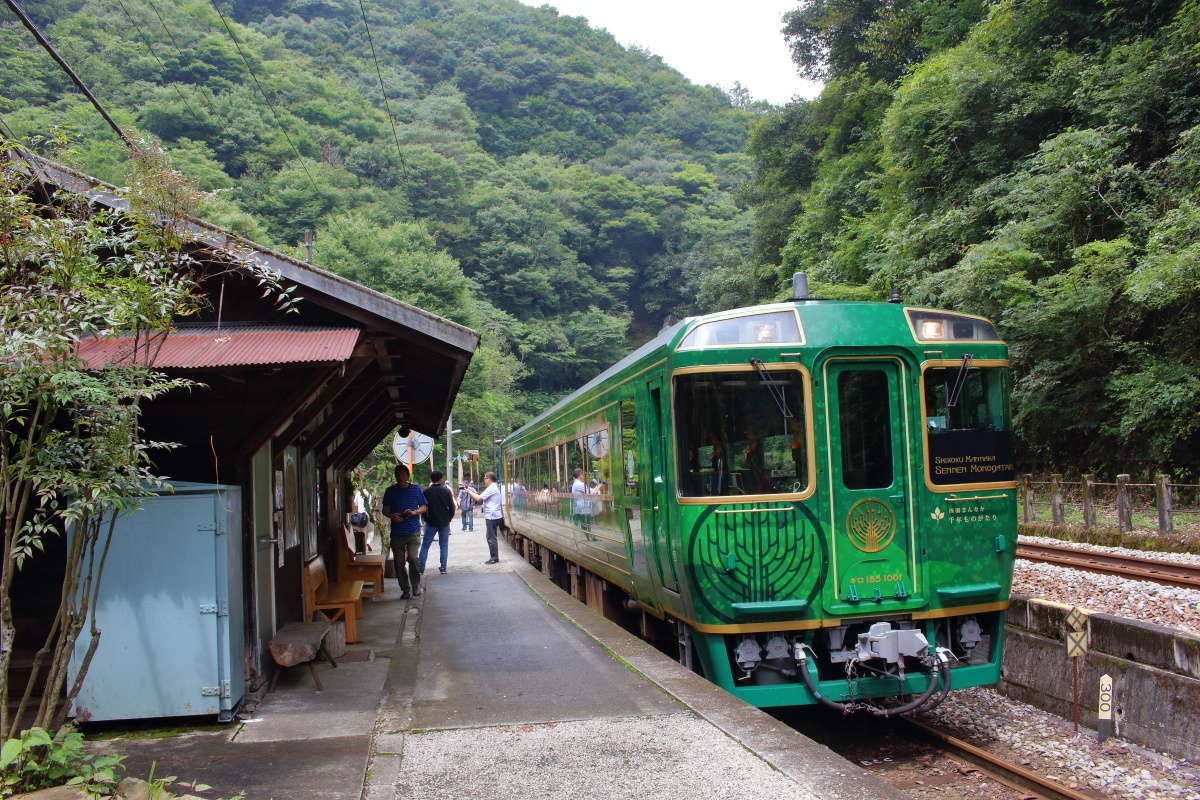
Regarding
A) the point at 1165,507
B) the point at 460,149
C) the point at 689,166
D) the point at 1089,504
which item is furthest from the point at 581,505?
the point at 689,166

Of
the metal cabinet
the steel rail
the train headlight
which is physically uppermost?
the train headlight

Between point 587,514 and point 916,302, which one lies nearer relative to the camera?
point 587,514

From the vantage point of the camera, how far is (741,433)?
239 inches

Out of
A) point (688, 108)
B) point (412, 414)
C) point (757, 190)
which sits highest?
point (688, 108)

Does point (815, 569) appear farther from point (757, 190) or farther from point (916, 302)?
point (757, 190)

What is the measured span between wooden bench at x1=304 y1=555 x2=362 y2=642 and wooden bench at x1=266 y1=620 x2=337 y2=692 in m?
1.32

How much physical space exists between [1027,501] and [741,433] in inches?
561

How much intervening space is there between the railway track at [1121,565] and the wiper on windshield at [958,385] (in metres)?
4.78

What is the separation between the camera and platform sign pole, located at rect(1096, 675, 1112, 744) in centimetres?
631

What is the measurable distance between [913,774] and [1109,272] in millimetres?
13153

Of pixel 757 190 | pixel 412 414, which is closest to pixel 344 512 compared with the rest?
pixel 412 414

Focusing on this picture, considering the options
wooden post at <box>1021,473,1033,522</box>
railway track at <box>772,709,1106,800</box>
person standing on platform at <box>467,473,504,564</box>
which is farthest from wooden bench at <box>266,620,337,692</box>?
wooden post at <box>1021,473,1033,522</box>

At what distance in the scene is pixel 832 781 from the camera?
445cm

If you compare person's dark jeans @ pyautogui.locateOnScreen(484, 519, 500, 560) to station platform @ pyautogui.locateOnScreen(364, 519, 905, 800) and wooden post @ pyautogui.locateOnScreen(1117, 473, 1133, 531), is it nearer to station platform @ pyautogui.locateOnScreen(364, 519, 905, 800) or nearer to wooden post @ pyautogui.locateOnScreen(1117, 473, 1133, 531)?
station platform @ pyautogui.locateOnScreen(364, 519, 905, 800)
